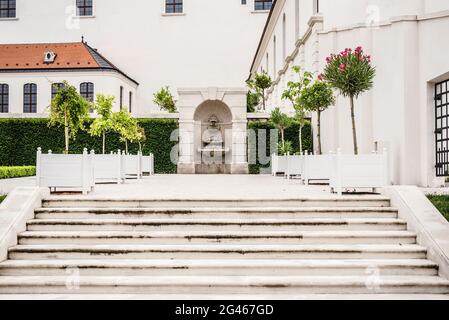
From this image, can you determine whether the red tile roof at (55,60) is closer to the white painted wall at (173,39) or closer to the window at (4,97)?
the window at (4,97)

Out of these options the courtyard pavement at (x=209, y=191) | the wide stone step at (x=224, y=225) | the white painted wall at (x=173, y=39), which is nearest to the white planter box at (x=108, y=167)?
the courtyard pavement at (x=209, y=191)

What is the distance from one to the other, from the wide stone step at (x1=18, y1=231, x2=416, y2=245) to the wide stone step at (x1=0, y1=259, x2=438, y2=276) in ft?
2.54

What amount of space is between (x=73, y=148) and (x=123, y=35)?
28.2 m

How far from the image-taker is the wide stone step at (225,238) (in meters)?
8.18

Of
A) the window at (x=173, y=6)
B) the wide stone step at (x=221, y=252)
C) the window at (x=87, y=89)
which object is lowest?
the wide stone step at (x=221, y=252)

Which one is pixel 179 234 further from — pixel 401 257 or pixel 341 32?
pixel 341 32

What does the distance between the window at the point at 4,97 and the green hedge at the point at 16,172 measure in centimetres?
2458

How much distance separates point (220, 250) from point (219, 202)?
5.75ft

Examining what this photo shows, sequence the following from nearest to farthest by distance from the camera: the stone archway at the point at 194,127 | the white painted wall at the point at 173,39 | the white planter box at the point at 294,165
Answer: the white planter box at the point at 294,165
the stone archway at the point at 194,127
the white painted wall at the point at 173,39

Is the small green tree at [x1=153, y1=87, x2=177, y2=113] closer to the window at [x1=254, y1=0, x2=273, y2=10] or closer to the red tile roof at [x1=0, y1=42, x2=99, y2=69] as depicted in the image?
the red tile roof at [x1=0, y1=42, x2=99, y2=69]

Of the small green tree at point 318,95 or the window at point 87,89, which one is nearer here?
the small green tree at point 318,95

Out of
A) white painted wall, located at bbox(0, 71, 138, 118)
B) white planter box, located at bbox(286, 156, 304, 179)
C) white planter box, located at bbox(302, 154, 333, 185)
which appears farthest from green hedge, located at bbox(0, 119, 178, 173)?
white painted wall, located at bbox(0, 71, 138, 118)

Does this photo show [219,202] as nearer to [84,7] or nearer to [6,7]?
[84,7]

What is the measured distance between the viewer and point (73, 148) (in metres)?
27.8
